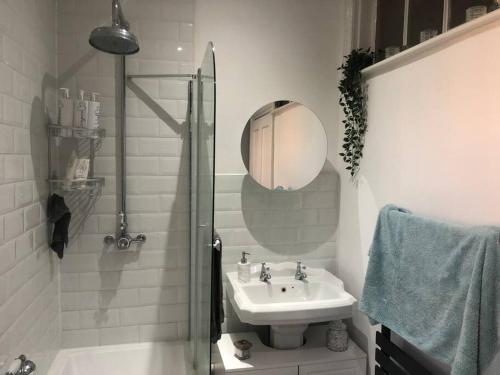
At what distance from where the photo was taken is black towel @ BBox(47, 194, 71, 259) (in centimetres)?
186

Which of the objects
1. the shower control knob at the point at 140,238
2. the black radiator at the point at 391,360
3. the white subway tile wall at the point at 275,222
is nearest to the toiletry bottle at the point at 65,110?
the shower control knob at the point at 140,238

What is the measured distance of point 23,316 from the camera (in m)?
1.57

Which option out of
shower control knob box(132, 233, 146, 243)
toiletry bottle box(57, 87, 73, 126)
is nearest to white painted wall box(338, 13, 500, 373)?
shower control knob box(132, 233, 146, 243)

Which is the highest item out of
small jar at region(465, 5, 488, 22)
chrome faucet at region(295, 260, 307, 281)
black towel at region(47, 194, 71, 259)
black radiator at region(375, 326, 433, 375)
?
small jar at region(465, 5, 488, 22)

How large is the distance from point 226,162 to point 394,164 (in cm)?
91

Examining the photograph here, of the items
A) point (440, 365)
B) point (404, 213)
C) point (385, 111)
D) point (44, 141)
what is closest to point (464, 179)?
point (404, 213)

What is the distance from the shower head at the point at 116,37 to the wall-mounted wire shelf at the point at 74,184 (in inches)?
24.8

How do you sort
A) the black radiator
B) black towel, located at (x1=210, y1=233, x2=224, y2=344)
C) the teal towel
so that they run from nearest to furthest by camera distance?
the teal towel
the black radiator
black towel, located at (x1=210, y1=233, x2=224, y2=344)

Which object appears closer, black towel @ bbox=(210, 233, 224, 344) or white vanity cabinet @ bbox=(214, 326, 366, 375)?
black towel @ bbox=(210, 233, 224, 344)

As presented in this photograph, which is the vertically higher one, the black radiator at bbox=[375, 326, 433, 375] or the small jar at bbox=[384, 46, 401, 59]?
the small jar at bbox=[384, 46, 401, 59]

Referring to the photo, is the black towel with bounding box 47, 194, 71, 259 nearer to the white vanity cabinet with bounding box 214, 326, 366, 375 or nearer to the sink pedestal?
the white vanity cabinet with bounding box 214, 326, 366, 375

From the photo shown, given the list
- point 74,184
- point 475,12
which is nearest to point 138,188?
point 74,184

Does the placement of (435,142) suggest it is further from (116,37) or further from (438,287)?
(116,37)

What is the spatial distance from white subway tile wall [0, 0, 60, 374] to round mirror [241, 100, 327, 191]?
1.04 m
